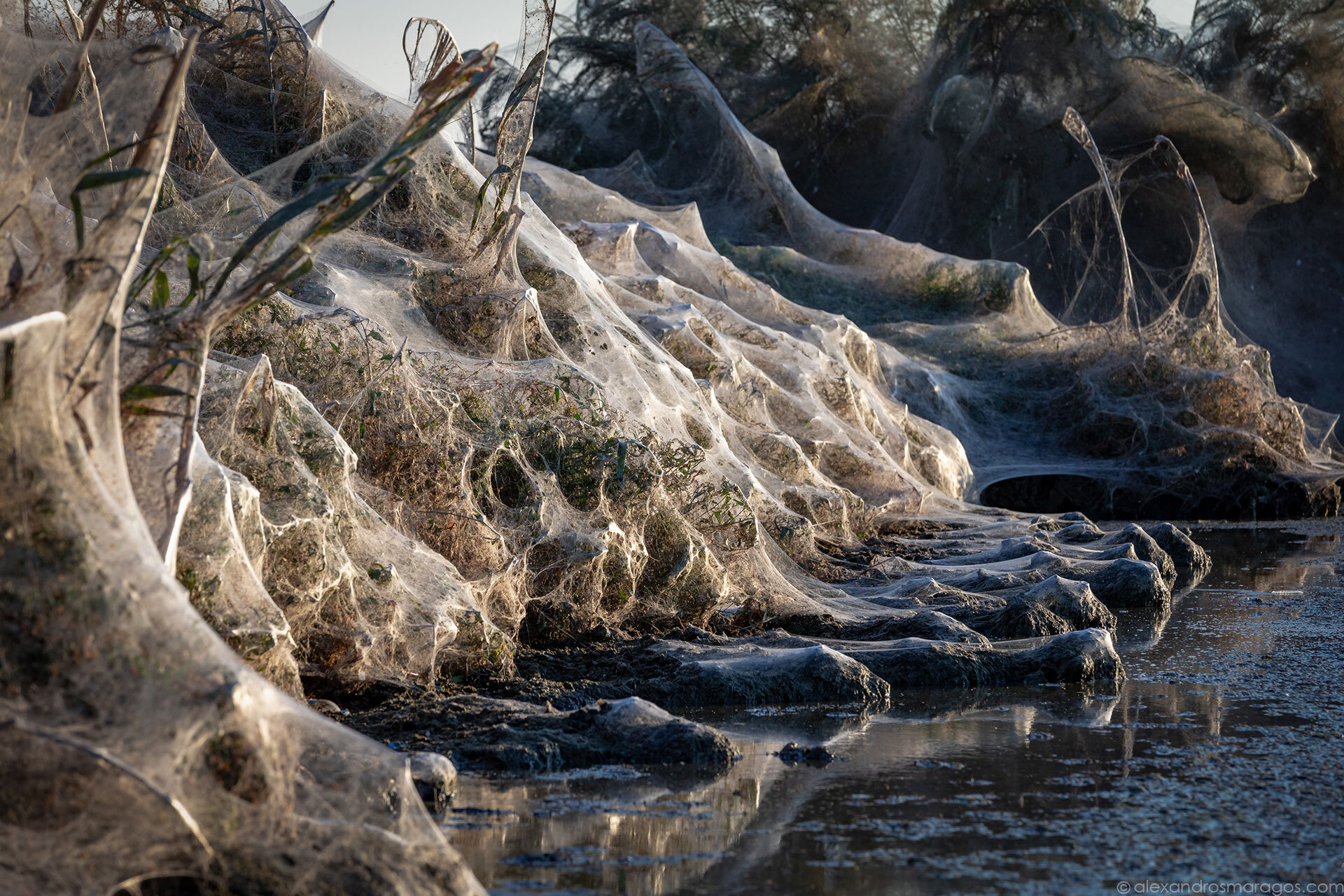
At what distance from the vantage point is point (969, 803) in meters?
4.13

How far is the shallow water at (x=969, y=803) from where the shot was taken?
348 cm

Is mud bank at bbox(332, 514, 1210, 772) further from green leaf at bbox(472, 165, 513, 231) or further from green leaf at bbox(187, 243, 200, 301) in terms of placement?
green leaf at bbox(472, 165, 513, 231)

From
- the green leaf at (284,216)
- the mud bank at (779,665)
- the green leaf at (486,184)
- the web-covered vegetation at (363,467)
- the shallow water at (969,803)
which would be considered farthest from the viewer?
the green leaf at (486,184)

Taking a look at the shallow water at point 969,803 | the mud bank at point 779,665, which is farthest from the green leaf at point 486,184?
the shallow water at point 969,803

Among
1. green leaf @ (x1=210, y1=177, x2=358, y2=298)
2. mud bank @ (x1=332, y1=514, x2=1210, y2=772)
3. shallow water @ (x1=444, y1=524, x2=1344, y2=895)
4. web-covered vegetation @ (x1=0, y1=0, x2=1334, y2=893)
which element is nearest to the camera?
web-covered vegetation @ (x1=0, y1=0, x2=1334, y2=893)

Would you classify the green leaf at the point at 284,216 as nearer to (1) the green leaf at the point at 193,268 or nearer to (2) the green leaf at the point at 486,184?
(1) the green leaf at the point at 193,268

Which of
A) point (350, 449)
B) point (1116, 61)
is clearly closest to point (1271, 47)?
point (1116, 61)

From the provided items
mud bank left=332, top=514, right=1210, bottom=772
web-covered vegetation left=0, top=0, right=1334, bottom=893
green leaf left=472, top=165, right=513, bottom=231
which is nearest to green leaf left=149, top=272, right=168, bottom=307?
web-covered vegetation left=0, top=0, right=1334, bottom=893

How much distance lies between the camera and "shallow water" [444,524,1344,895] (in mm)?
3479

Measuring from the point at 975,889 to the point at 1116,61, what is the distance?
23.4 meters

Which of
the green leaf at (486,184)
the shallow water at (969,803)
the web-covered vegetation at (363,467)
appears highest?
the green leaf at (486,184)

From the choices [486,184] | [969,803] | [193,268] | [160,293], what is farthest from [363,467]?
[969,803]

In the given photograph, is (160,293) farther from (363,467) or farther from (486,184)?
(486,184)

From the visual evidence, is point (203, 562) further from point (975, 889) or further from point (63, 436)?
point (975, 889)
